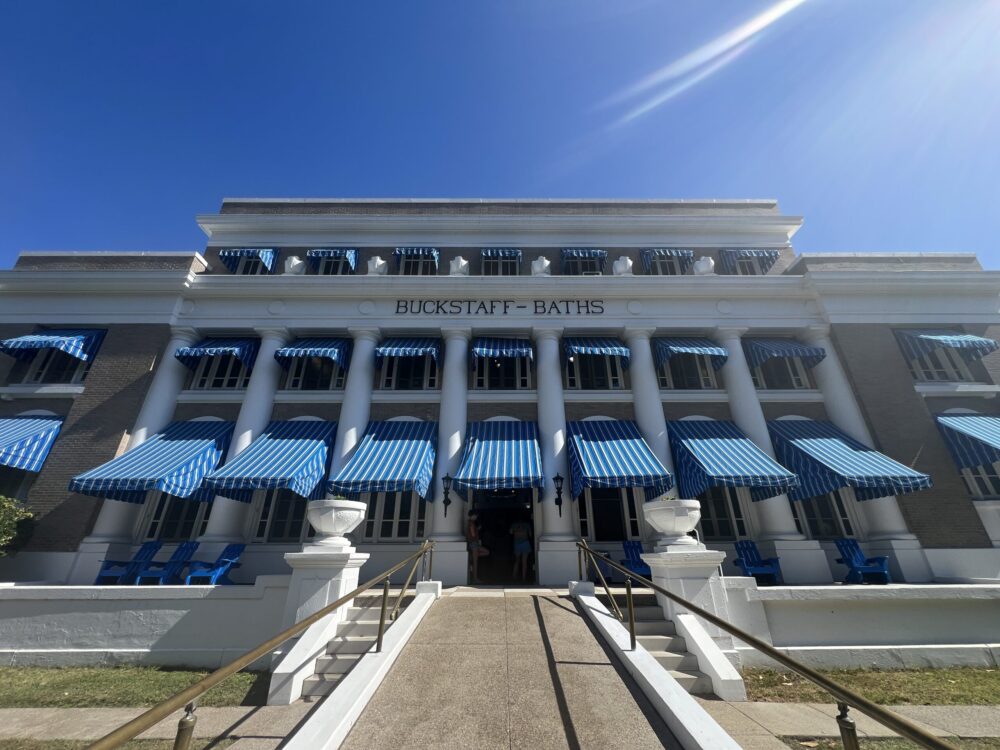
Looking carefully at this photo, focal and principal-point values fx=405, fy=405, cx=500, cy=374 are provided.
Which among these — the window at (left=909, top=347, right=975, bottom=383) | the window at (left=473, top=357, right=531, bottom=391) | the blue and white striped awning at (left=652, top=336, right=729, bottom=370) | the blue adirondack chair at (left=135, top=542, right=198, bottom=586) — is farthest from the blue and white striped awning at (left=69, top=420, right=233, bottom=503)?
the window at (left=909, top=347, right=975, bottom=383)

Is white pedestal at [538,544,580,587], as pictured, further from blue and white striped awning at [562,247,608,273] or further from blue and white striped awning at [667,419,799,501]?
blue and white striped awning at [562,247,608,273]

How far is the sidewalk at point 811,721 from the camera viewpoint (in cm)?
489

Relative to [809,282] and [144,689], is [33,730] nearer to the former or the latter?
[144,689]

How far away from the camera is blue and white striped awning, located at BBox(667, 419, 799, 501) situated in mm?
10875

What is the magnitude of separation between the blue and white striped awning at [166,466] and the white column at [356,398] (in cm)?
353

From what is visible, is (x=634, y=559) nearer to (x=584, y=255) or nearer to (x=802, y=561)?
(x=802, y=561)

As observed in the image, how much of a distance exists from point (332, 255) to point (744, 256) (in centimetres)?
1715

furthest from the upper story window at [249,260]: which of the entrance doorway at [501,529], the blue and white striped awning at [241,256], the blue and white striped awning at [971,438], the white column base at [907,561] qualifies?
the blue and white striped awning at [971,438]

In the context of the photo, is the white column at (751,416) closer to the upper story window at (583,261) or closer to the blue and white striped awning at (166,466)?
the upper story window at (583,261)

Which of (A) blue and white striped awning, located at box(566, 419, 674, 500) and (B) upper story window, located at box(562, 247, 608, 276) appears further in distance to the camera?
(B) upper story window, located at box(562, 247, 608, 276)

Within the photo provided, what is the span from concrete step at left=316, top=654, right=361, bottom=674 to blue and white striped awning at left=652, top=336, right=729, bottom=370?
40.5 ft

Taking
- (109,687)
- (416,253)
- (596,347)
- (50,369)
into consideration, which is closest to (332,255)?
(416,253)

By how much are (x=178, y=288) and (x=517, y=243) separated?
12.9 meters

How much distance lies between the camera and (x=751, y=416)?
43.4ft
